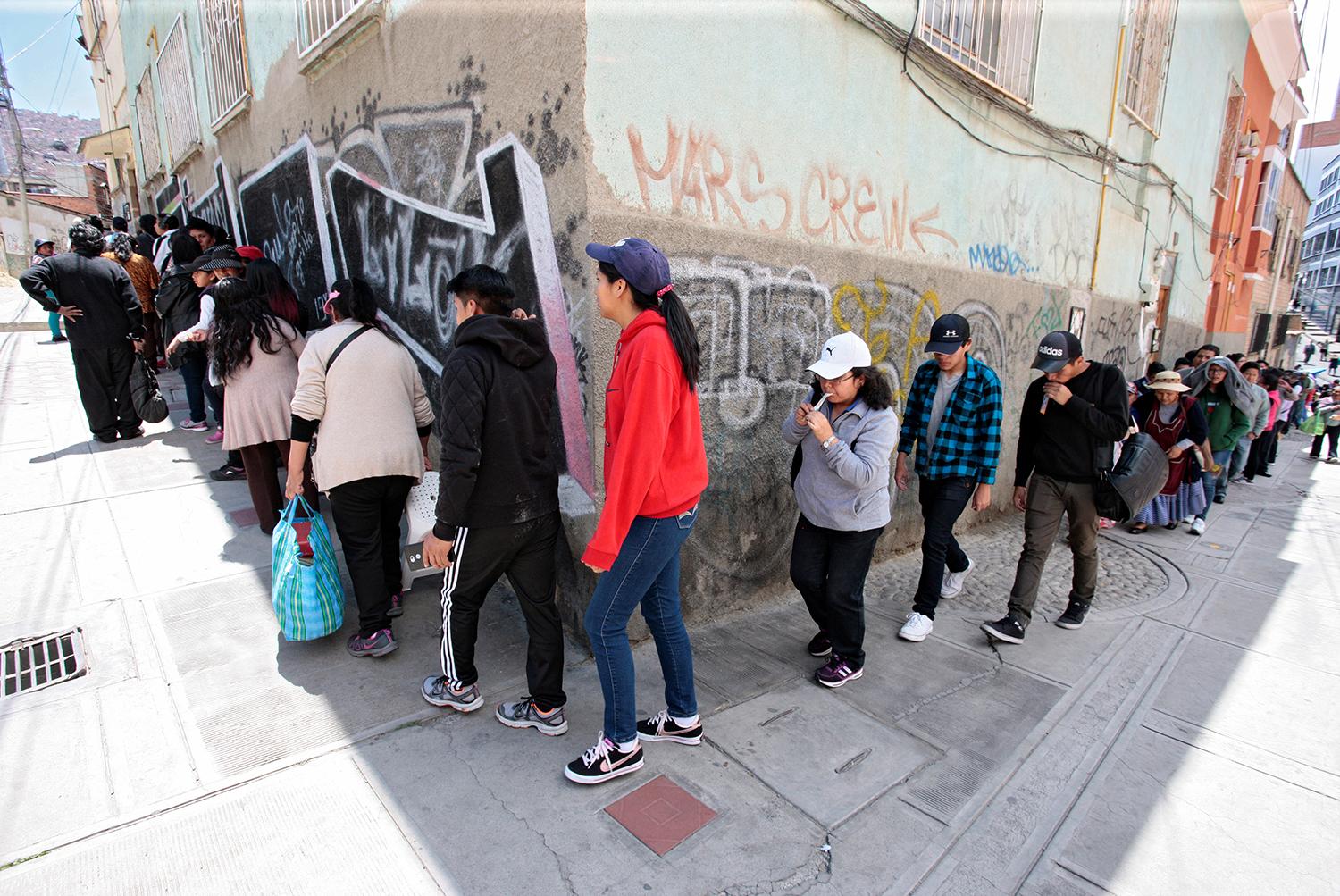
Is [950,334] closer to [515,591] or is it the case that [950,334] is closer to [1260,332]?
[515,591]

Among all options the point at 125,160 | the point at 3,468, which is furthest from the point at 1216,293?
the point at 125,160

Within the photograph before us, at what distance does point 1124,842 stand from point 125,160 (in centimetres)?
2126

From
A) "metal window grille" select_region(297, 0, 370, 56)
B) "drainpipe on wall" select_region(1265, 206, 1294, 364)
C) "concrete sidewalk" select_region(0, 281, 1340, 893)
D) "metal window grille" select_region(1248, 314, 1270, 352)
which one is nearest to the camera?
"concrete sidewalk" select_region(0, 281, 1340, 893)

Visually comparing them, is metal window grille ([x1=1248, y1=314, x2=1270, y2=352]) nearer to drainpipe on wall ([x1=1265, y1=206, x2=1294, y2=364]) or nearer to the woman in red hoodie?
drainpipe on wall ([x1=1265, y1=206, x2=1294, y2=364])

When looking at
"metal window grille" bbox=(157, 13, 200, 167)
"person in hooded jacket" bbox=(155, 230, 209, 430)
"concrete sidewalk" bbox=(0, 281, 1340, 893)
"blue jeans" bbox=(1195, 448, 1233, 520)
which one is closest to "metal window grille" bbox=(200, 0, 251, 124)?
"metal window grille" bbox=(157, 13, 200, 167)

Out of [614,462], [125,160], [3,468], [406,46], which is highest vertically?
[125,160]

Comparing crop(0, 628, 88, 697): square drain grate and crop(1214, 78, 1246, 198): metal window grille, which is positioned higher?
crop(1214, 78, 1246, 198): metal window grille

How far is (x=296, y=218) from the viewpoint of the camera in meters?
6.30

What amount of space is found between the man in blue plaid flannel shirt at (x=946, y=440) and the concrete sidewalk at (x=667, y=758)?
49 centimetres

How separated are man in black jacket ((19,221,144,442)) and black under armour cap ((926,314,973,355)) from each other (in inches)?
255

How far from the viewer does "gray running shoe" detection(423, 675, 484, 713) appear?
9.31ft

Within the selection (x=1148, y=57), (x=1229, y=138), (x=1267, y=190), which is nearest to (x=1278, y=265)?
(x=1267, y=190)

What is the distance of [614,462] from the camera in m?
2.25

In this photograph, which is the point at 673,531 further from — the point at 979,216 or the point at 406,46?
the point at 979,216
